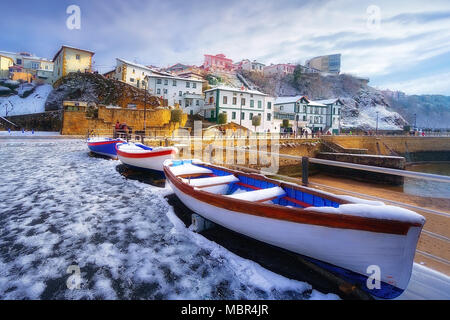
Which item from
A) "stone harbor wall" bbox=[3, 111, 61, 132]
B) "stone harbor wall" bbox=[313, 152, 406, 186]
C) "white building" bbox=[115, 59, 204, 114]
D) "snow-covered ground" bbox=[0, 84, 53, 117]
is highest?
"white building" bbox=[115, 59, 204, 114]

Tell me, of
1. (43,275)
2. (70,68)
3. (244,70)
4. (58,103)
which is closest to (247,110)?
(58,103)

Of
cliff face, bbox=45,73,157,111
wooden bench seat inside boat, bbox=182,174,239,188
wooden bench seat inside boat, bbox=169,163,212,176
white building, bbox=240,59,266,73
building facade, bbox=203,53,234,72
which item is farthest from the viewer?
building facade, bbox=203,53,234,72

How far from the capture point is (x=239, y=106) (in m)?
41.8

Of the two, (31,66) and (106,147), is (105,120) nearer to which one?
(106,147)

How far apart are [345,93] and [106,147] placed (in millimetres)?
97215

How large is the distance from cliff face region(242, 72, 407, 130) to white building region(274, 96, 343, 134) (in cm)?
970

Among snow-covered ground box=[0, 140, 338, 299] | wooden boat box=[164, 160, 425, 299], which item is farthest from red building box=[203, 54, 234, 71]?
wooden boat box=[164, 160, 425, 299]

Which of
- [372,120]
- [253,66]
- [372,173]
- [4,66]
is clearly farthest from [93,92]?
[372,120]

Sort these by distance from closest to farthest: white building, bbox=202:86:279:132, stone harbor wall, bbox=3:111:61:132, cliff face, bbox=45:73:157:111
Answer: stone harbor wall, bbox=3:111:61:132, cliff face, bbox=45:73:157:111, white building, bbox=202:86:279:132

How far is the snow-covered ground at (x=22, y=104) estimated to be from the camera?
3581cm

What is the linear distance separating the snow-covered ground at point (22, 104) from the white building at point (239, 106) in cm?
2853

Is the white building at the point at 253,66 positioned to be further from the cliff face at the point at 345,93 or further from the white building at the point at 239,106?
the white building at the point at 239,106

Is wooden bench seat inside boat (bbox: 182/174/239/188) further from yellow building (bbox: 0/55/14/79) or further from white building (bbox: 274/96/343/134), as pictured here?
yellow building (bbox: 0/55/14/79)

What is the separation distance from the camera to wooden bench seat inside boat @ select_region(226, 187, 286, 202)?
3.68 metres
